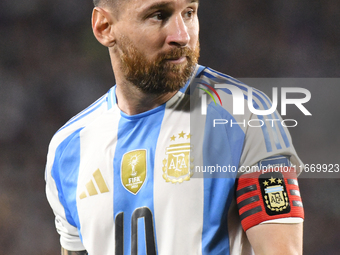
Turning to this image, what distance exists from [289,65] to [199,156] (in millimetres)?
2360

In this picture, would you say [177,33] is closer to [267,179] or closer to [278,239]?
[267,179]

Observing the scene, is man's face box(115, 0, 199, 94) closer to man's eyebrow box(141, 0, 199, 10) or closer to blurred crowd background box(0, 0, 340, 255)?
man's eyebrow box(141, 0, 199, 10)

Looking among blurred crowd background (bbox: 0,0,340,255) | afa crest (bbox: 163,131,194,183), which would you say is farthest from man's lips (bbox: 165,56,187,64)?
blurred crowd background (bbox: 0,0,340,255)

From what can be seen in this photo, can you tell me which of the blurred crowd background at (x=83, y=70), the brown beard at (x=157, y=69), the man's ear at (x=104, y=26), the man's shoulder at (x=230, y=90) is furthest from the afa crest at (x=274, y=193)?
the blurred crowd background at (x=83, y=70)

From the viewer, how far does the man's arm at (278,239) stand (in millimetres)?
1104

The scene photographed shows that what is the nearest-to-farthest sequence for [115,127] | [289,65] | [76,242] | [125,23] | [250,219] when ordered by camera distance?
[250,219] < [125,23] < [115,127] < [76,242] < [289,65]

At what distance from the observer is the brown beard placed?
133 centimetres

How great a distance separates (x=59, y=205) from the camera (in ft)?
5.44

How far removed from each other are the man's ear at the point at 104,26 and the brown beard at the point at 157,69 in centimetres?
7

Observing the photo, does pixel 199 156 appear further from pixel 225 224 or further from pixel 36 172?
pixel 36 172

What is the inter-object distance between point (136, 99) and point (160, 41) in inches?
10.9

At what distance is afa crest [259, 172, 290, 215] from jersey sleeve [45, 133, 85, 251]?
0.82 meters

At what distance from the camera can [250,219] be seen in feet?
3.83

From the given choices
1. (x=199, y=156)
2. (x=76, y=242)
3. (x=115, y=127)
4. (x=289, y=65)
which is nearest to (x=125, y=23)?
(x=115, y=127)
